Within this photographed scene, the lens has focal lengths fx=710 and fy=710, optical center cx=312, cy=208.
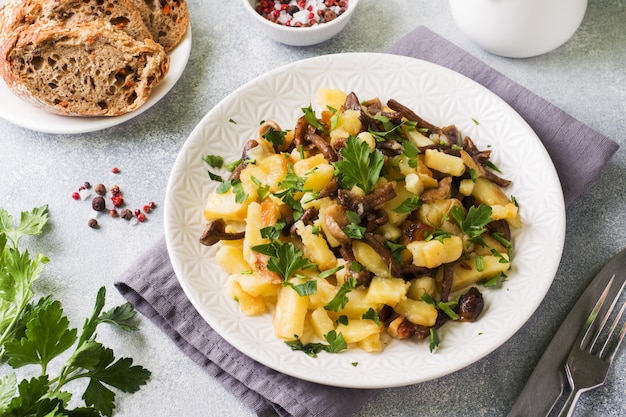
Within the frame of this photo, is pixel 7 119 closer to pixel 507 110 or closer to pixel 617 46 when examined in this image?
pixel 507 110

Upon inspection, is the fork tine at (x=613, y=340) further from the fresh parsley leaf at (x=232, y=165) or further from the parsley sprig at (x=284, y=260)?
the fresh parsley leaf at (x=232, y=165)

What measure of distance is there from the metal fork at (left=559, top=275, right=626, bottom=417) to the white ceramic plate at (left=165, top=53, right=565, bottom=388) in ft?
0.99

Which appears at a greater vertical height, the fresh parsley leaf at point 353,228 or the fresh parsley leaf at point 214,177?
the fresh parsley leaf at point 353,228

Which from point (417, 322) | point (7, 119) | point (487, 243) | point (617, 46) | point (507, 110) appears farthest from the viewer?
point (617, 46)

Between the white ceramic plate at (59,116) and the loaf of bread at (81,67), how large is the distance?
0.05 metres

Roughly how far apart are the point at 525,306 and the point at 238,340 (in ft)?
3.74

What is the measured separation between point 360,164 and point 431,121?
76 centimetres

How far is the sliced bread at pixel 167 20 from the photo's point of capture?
3.90m

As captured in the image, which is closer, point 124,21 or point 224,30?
point 124,21

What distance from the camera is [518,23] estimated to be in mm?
3605

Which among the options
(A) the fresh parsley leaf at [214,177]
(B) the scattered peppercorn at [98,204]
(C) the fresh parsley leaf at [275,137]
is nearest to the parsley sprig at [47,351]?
(B) the scattered peppercorn at [98,204]

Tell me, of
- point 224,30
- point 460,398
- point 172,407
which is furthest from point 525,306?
point 224,30

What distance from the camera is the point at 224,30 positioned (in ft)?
13.5

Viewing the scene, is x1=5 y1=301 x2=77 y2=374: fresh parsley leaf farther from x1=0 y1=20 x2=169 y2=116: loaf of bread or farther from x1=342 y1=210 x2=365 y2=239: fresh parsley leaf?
x1=0 y1=20 x2=169 y2=116: loaf of bread
